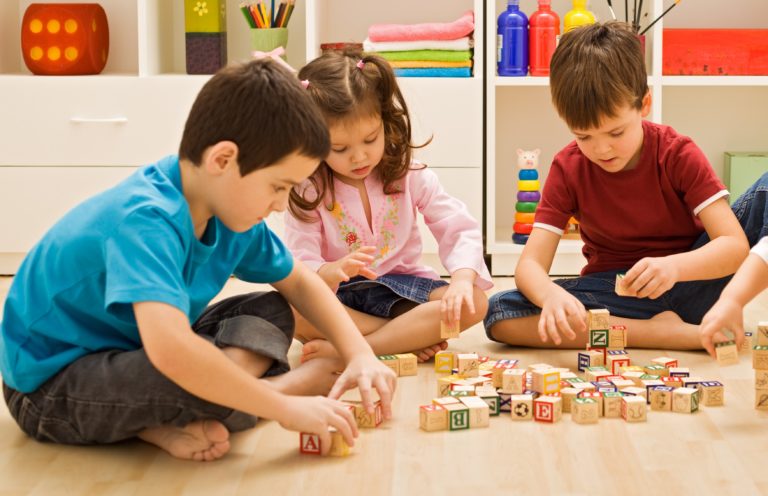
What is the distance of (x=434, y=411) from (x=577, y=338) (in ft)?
1.75

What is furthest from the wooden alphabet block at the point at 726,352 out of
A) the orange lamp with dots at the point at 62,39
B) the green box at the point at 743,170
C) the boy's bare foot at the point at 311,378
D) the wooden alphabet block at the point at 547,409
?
the orange lamp with dots at the point at 62,39

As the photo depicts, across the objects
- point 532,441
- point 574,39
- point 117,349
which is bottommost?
point 532,441

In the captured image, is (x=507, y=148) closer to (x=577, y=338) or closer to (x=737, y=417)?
(x=577, y=338)

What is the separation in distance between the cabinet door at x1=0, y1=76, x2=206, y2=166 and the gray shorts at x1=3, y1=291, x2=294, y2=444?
1293 mm

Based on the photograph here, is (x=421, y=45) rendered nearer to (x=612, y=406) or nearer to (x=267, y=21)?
(x=267, y=21)

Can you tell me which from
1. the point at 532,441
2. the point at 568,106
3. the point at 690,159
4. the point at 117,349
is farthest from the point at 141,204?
the point at 690,159

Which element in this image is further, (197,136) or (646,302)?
(646,302)

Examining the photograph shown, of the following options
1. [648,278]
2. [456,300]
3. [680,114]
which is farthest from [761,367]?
[680,114]

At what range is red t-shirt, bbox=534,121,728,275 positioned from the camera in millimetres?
1840

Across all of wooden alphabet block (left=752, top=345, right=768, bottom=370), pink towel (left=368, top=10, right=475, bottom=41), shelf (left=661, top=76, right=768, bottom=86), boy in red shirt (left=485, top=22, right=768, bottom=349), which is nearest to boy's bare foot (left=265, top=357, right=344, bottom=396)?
boy in red shirt (left=485, top=22, right=768, bottom=349)

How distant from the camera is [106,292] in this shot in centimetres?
117

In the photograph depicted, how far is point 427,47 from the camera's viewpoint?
2.55 m

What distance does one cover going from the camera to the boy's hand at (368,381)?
134 cm

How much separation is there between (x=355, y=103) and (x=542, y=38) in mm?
1058
